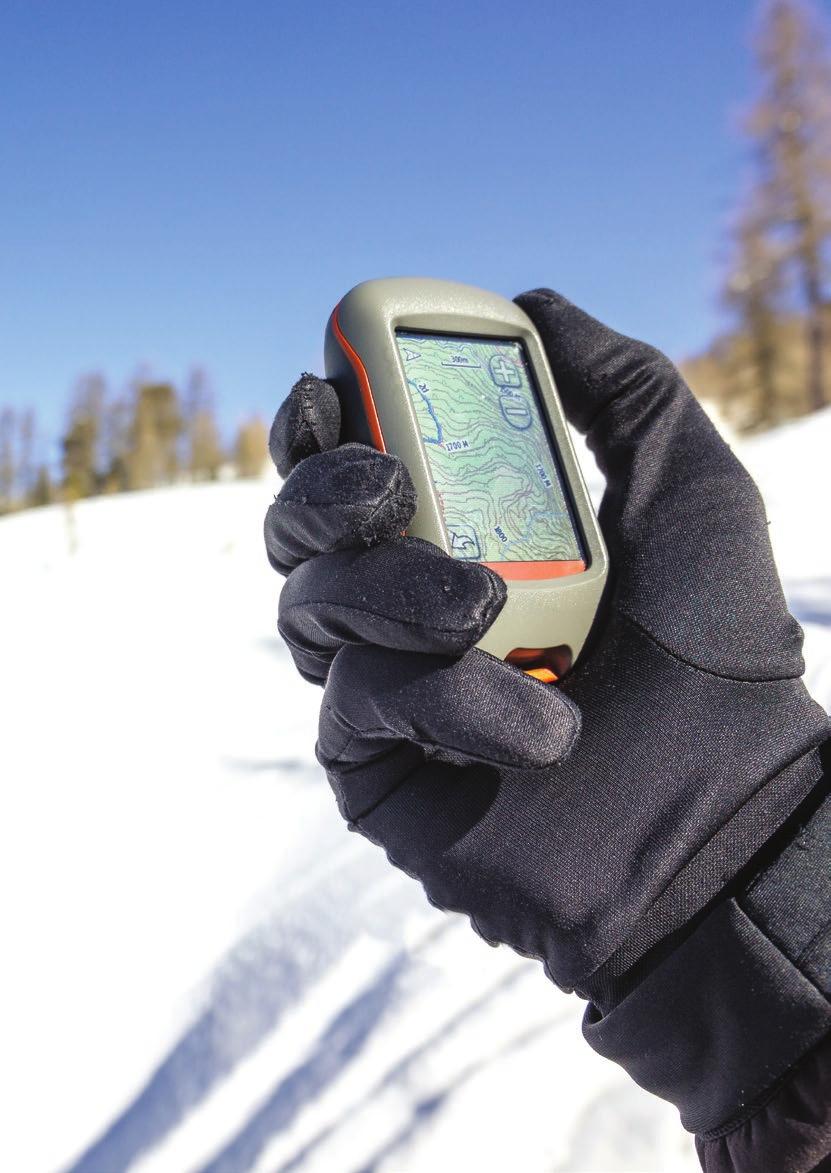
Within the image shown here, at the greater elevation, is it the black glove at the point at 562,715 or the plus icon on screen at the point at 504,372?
the plus icon on screen at the point at 504,372

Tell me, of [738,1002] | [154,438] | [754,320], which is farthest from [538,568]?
[154,438]

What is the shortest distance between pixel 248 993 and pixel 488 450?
938 millimetres

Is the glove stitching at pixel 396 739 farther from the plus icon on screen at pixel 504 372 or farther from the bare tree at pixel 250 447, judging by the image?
the bare tree at pixel 250 447

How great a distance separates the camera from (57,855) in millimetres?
1693

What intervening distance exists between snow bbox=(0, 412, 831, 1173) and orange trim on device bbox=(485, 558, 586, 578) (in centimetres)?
63

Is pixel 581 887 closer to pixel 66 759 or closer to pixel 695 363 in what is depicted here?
pixel 66 759

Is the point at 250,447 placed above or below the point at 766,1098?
below

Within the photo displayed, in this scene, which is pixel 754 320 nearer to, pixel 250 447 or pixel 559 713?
pixel 559 713

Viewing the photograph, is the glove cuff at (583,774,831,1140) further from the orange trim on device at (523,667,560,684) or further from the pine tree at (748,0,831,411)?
the pine tree at (748,0,831,411)

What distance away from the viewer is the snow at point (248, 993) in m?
1.18

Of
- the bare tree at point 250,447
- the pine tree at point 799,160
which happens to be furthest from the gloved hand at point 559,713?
the bare tree at point 250,447

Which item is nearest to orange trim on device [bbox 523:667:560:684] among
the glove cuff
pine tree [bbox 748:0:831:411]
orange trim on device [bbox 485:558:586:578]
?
orange trim on device [bbox 485:558:586:578]

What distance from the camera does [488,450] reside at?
1.21 meters

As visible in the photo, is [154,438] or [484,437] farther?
[154,438]
